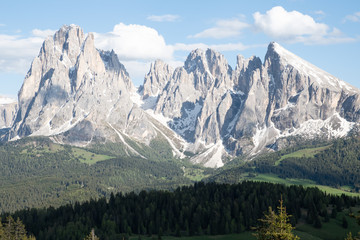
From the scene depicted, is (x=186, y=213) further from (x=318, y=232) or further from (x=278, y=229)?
(x=278, y=229)

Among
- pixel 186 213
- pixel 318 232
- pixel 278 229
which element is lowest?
pixel 186 213

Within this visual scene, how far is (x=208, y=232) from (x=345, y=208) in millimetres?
59418

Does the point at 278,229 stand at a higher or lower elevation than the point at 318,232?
higher

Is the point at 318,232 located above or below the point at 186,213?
above

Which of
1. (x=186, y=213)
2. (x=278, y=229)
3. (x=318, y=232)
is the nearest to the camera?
(x=278, y=229)

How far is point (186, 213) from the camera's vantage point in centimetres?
17288

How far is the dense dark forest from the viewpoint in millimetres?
158250

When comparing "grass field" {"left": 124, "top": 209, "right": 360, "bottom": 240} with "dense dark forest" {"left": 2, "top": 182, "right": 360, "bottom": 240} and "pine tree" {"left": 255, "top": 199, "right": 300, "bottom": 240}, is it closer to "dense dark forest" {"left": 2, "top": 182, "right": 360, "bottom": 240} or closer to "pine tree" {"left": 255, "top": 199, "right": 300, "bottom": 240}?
"dense dark forest" {"left": 2, "top": 182, "right": 360, "bottom": 240}

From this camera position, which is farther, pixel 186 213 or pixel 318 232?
pixel 186 213

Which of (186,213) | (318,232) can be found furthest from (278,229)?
(186,213)

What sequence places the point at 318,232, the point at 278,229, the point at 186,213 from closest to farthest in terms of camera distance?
1. the point at 278,229
2. the point at 318,232
3. the point at 186,213

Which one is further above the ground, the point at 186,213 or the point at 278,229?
the point at 278,229

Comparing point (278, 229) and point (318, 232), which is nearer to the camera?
point (278, 229)

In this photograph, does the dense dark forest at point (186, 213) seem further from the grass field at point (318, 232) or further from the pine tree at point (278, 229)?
the pine tree at point (278, 229)
